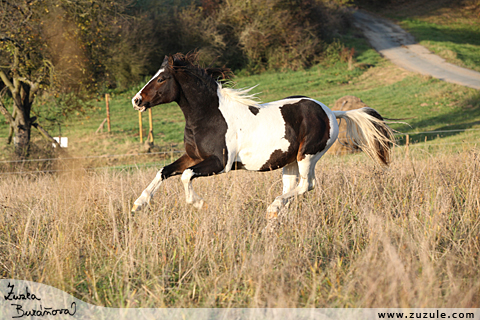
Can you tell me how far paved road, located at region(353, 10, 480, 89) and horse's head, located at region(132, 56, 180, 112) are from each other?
2045 centimetres

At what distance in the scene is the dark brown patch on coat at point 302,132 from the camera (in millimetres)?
4933

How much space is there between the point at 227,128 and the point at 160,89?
856 millimetres

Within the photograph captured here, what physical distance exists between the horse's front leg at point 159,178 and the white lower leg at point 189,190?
10.9 inches

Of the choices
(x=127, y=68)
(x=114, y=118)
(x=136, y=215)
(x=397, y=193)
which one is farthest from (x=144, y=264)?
(x=127, y=68)

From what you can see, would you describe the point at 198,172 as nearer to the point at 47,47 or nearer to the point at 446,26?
the point at 47,47

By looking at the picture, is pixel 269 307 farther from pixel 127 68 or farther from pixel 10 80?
pixel 127 68

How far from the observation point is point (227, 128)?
475 cm

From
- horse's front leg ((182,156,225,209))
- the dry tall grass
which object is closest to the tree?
the dry tall grass

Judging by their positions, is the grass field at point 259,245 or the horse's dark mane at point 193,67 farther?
the horse's dark mane at point 193,67

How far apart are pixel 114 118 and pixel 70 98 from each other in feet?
24.4

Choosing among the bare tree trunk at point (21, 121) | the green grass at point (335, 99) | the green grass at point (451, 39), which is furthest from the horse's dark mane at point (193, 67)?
the green grass at point (451, 39)

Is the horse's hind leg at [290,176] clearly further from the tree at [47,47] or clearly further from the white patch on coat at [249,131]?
the tree at [47,47]

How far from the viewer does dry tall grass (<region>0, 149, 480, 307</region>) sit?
317 cm

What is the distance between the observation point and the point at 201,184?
6.96 m
